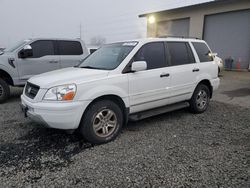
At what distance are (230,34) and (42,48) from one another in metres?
12.7

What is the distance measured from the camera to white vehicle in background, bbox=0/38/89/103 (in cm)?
655

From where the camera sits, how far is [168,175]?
2830 millimetres

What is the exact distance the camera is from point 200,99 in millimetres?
5512

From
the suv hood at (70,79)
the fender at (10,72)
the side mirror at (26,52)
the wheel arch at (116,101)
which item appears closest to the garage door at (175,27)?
the side mirror at (26,52)

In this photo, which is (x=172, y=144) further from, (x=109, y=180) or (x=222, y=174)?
(x=109, y=180)

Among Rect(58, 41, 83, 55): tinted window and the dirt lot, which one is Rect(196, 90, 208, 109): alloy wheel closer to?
the dirt lot

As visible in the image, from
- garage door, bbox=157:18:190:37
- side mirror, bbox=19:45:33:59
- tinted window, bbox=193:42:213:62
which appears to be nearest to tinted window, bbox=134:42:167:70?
tinted window, bbox=193:42:213:62

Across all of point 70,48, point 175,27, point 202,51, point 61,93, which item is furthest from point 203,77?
point 175,27

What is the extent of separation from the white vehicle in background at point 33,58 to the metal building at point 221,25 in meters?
11.2

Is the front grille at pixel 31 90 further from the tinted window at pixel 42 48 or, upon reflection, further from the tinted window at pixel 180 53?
the tinted window at pixel 42 48

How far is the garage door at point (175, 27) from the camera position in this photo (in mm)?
17844

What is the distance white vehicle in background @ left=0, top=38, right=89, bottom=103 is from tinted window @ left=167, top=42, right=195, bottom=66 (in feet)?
13.2

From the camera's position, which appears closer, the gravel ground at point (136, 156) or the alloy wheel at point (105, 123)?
the gravel ground at point (136, 156)

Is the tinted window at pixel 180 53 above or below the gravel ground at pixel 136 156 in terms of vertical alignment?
above
